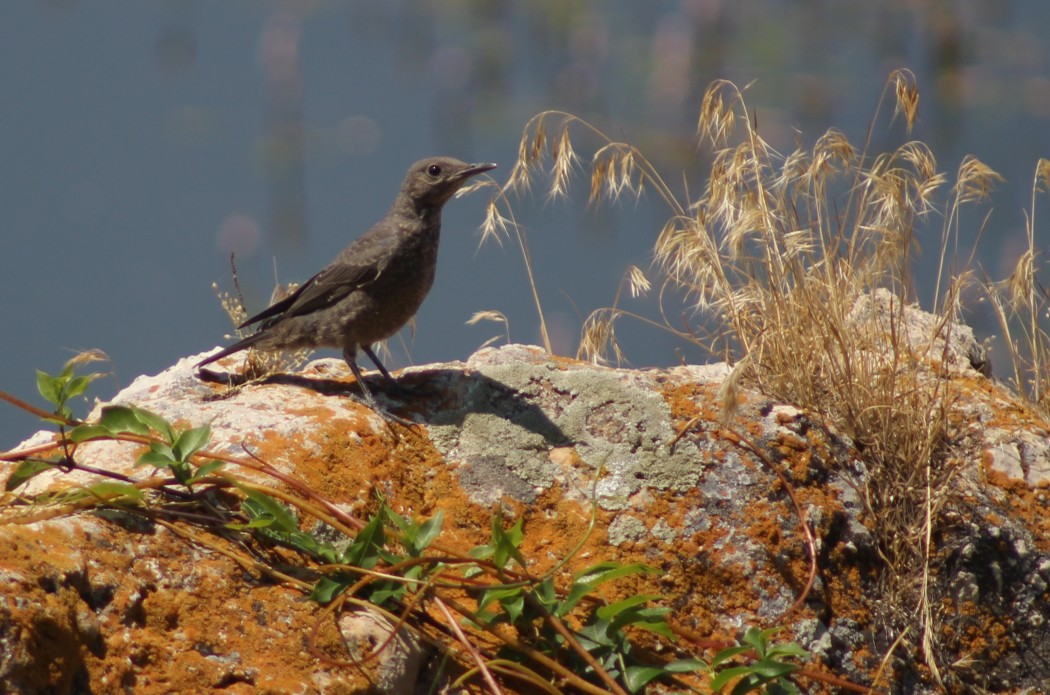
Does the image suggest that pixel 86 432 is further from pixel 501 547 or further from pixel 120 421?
pixel 501 547

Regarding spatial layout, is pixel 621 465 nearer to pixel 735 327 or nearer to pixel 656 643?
pixel 656 643

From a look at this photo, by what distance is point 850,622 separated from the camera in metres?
3.22

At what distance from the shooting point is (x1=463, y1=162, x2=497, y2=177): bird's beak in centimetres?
526

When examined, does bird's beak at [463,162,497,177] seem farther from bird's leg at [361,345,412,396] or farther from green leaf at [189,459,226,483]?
green leaf at [189,459,226,483]

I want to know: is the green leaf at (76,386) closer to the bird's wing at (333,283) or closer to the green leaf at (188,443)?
the green leaf at (188,443)

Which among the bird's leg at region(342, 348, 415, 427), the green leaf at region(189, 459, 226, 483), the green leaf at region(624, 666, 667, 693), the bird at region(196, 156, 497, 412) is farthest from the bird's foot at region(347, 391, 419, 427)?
the green leaf at region(624, 666, 667, 693)

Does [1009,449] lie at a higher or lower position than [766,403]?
lower

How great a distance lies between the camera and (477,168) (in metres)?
5.27

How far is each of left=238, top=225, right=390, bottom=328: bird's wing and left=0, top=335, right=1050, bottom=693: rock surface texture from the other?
0.90 meters

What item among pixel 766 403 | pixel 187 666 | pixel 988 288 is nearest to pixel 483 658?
pixel 187 666

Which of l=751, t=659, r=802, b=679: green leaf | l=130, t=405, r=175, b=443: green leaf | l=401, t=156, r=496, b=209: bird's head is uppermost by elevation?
l=401, t=156, r=496, b=209: bird's head

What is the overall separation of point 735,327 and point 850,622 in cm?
150

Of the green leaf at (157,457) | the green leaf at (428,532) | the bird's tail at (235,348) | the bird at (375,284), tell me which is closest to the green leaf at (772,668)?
the green leaf at (428,532)

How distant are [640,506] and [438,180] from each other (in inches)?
99.1
